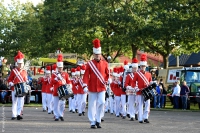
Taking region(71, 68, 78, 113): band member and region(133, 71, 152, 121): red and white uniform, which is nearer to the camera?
region(133, 71, 152, 121): red and white uniform

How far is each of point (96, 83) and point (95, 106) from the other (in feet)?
2.24

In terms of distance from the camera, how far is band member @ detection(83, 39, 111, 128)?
16812 millimetres

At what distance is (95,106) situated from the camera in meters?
17.0

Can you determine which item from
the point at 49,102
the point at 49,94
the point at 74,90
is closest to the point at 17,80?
the point at 49,102

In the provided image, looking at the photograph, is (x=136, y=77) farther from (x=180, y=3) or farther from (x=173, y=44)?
(x=173, y=44)

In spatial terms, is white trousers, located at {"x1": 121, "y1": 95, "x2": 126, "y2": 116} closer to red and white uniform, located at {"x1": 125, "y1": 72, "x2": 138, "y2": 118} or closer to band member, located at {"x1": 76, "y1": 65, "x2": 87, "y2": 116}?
red and white uniform, located at {"x1": 125, "y1": 72, "x2": 138, "y2": 118}

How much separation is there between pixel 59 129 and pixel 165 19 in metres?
25.0

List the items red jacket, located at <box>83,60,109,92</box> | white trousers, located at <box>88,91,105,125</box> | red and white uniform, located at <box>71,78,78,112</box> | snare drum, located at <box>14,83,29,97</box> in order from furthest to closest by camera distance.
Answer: red and white uniform, located at <box>71,78,78,112</box>, snare drum, located at <box>14,83,29,97</box>, red jacket, located at <box>83,60,109,92</box>, white trousers, located at <box>88,91,105,125</box>

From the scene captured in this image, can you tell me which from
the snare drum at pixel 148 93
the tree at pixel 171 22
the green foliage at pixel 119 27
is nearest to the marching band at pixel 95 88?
the snare drum at pixel 148 93

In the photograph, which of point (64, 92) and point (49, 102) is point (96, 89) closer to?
point (64, 92)

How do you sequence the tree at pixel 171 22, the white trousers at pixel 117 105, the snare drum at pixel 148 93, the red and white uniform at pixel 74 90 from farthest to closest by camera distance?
the tree at pixel 171 22 → the red and white uniform at pixel 74 90 → the white trousers at pixel 117 105 → the snare drum at pixel 148 93

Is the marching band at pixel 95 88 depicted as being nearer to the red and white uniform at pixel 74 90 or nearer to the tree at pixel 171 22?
the red and white uniform at pixel 74 90

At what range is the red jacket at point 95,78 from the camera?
1688 centimetres

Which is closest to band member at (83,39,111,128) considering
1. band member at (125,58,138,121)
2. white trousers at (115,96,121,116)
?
band member at (125,58,138,121)
